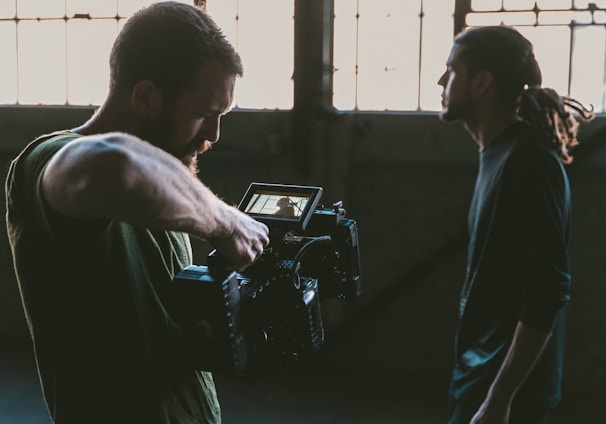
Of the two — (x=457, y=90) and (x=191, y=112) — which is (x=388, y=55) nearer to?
(x=457, y=90)

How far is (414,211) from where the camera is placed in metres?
3.66

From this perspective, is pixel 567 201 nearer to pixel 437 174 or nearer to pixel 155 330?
pixel 155 330

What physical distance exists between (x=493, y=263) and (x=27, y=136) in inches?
131

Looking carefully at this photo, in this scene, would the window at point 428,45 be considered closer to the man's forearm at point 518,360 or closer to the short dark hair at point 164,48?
the man's forearm at point 518,360

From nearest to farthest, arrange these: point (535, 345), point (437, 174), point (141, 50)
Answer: point (141, 50) → point (535, 345) → point (437, 174)

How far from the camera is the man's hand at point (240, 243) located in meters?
1.05

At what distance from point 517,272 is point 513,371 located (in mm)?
235

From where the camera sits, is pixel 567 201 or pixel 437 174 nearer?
pixel 567 201

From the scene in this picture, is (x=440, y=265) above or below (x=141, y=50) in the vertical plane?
below

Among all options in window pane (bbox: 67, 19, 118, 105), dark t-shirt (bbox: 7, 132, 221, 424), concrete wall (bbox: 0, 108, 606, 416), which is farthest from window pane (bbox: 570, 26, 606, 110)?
dark t-shirt (bbox: 7, 132, 221, 424)

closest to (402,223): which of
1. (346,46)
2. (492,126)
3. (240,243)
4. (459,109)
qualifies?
(346,46)

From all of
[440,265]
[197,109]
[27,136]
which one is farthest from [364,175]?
[197,109]

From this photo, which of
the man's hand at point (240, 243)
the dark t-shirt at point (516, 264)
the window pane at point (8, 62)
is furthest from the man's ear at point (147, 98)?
the window pane at point (8, 62)

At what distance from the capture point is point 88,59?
412cm
